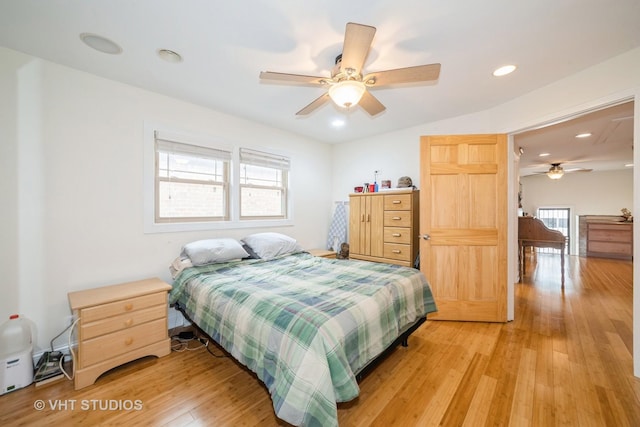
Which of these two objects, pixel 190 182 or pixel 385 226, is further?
pixel 385 226

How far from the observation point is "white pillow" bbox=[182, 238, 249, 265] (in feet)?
8.43

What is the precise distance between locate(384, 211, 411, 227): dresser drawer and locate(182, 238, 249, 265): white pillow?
193cm

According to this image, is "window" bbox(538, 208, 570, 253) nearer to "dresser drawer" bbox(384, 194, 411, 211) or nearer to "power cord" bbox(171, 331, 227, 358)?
"dresser drawer" bbox(384, 194, 411, 211)

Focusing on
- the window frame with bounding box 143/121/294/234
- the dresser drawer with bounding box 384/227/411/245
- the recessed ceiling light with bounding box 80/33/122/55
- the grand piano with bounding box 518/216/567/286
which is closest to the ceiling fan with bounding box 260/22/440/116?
the recessed ceiling light with bounding box 80/33/122/55

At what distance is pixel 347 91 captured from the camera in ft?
5.71

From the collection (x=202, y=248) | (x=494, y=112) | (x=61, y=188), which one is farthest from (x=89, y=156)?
(x=494, y=112)

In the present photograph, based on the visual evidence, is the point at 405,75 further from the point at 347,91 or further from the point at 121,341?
the point at 121,341

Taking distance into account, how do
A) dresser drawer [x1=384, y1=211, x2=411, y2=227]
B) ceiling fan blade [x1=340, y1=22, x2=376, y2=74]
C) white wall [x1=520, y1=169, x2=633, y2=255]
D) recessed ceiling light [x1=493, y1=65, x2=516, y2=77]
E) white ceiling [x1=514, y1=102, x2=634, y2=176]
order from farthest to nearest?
white wall [x1=520, y1=169, x2=633, y2=255], dresser drawer [x1=384, y1=211, x2=411, y2=227], white ceiling [x1=514, y1=102, x2=634, y2=176], recessed ceiling light [x1=493, y1=65, x2=516, y2=77], ceiling fan blade [x1=340, y1=22, x2=376, y2=74]

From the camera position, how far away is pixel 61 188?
7.08 feet

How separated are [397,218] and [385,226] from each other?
0.21 m

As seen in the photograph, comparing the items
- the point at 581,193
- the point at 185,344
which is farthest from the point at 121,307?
the point at 581,193

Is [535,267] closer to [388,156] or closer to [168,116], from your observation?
[388,156]

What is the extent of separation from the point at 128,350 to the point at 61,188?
1.51 m

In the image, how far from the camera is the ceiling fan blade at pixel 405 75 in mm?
1627
